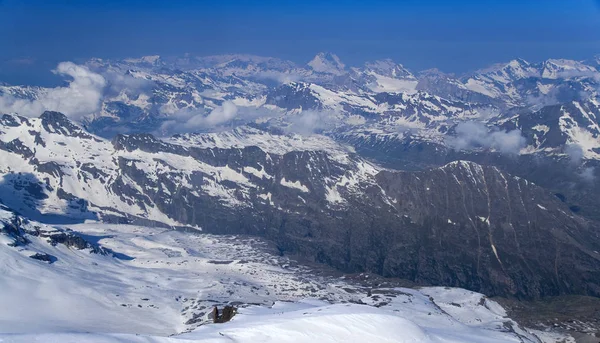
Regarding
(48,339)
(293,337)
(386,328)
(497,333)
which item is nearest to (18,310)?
(48,339)

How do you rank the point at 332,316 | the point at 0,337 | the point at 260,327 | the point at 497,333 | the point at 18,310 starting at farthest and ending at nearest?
1. the point at 497,333
2. the point at 18,310
3. the point at 332,316
4. the point at 260,327
5. the point at 0,337

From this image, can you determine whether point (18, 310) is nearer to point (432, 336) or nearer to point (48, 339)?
point (48, 339)

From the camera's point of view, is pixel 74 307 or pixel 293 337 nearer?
pixel 293 337

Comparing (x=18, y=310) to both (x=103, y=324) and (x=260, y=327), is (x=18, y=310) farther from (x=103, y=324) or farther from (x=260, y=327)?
(x=260, y=327)

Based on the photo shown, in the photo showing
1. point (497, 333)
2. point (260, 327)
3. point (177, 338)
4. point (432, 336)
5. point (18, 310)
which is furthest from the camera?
point (497, 333)

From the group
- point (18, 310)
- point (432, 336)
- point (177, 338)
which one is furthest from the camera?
point (18, 310)

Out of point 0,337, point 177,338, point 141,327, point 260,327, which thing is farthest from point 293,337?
point 141,327

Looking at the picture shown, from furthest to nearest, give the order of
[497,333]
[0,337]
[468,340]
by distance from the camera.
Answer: [497,333] → [468,340] → [0,337]

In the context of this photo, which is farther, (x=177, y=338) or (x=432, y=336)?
(x=432, y=336)
